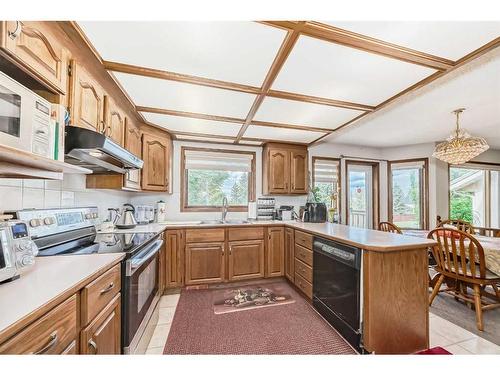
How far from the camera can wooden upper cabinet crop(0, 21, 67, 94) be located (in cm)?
87

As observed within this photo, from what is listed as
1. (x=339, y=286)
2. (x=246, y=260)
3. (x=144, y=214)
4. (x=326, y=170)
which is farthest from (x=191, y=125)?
(x=326, y=170)

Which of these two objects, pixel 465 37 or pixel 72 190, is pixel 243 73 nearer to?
pixel 465 37

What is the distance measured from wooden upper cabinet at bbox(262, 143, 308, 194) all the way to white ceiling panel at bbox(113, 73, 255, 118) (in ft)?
3.96

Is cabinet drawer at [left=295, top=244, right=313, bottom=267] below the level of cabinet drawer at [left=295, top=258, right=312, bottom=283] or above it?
above

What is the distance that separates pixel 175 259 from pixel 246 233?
94 cm

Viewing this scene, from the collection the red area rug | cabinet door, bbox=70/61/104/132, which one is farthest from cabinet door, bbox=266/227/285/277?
cabinet door, bbox=70/61/104/132

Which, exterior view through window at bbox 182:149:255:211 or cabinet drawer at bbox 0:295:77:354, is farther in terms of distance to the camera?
exterior view through window at bbox 182:149:255:211

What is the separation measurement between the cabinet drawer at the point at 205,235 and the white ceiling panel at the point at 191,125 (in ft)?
4.36

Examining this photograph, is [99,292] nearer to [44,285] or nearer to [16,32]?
[44,285]

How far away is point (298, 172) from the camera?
11.3ft

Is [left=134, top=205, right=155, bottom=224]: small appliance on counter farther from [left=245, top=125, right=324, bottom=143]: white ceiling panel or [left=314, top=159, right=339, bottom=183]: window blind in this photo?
[left=314, top=159, right=339, bottom=183]: window blind

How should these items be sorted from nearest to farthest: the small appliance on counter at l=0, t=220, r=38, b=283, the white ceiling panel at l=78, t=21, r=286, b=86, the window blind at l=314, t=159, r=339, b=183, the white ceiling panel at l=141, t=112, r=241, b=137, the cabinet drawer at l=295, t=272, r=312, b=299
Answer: the small appliance on counter at l=0, t=220, r=38, b=283, the white ceiling panel at l=78, t=21, r=286, b=86, the cabinet drawer at l=295, t=272, r=312, b=299, the white ceiling panel at l=141, t=112, r=241, b=137, the window blind at l=314, t=159, r=339, b=183

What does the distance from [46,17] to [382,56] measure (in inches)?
72.8

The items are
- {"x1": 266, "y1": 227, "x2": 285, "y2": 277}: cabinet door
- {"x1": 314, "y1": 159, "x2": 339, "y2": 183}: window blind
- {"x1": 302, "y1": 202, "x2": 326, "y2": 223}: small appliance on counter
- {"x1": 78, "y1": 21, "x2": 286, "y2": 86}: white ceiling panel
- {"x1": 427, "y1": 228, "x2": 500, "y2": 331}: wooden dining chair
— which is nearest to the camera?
{"x1": 78, "y1": 21, "x2": 286, "y2": 86}: white ceiling panel
